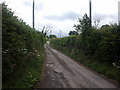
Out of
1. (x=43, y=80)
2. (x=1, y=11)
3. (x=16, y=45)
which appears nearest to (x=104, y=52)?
(x=43, y=80)

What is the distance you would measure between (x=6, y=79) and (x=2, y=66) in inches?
23.6

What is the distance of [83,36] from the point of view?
19125mm

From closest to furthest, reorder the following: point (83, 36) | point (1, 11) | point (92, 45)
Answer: point (1, 11)
point (92, 45)
point (83, 36)

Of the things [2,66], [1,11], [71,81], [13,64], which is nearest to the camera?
[2,66]

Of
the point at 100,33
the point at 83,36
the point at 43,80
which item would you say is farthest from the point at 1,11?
the point at 83,36

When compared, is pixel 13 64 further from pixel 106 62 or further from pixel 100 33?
pixel 100 33

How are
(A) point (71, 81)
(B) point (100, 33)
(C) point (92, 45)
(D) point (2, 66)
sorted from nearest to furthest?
(D) point (2, 66), (A) point (71, 81), (B) point (100, 33), (C) point (92, 45)

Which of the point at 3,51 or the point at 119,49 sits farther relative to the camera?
the point at 119,49

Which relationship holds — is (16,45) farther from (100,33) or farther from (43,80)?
(100,33)

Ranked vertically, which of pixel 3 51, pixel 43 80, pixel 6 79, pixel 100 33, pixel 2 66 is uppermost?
pixel 100 33

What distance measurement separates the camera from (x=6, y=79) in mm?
6512

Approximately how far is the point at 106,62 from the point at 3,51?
9.02m

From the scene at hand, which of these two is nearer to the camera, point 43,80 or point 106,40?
point 43,80

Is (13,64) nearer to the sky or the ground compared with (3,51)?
nearer to the ground
